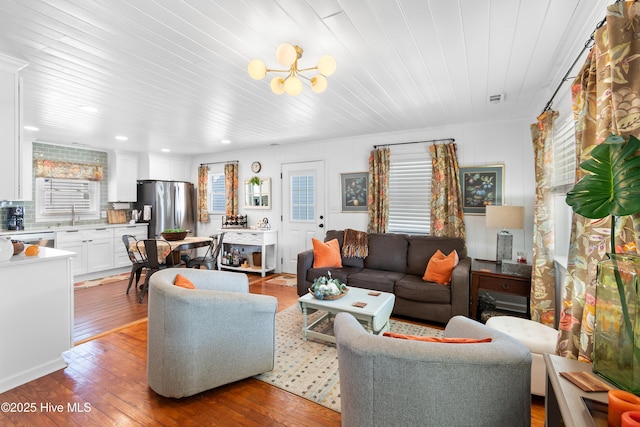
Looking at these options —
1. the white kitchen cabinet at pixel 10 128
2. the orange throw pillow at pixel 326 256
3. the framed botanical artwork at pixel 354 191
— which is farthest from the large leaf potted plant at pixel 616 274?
the framed botanical artwork at pixel 354 191

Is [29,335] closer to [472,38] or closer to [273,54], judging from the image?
[273,54]

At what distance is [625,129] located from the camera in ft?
3.78

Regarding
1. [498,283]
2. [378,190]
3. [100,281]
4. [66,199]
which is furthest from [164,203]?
[498,283]

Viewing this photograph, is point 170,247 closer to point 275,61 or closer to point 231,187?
point 231,187

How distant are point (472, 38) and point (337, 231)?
3.24 meters

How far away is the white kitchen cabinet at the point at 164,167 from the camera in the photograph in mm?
6160

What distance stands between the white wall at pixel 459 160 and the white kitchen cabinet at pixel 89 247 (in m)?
2.51

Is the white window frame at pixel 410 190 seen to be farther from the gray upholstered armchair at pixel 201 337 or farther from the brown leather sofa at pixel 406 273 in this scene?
the gray upholstered armchair at pixel 201 337

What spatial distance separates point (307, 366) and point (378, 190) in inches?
114

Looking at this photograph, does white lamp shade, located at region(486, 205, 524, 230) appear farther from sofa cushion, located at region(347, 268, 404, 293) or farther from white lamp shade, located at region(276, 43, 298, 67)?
white lamp shade, located at region(276, 43, 298, 67)

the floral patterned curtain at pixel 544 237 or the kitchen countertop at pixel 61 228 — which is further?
the kitchen countertop at pixel 61 228

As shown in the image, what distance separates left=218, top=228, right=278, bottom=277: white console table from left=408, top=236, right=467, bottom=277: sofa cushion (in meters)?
2.62

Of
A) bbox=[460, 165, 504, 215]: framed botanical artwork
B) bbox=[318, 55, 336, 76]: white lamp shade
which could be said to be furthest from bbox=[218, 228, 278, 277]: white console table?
bbox=[318, 55, 336, 76]: white lamp shade

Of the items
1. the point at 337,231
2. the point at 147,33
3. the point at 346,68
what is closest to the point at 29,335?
the point at 147,33
